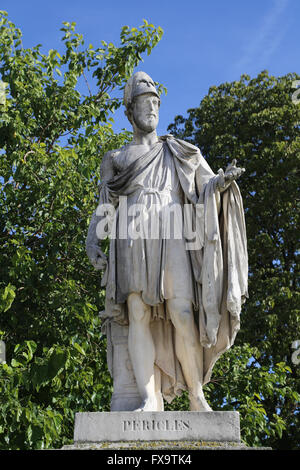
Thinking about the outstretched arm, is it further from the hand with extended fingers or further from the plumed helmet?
the plumed helmet

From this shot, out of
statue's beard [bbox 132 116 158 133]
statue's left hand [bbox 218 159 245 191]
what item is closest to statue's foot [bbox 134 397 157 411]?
statue's left hand [bbox 218 159 245 191]

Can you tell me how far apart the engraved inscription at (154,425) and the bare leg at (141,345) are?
1.78ft

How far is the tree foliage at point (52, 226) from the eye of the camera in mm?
11479

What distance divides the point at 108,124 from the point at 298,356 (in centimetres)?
723

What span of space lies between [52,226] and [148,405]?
6444 millimetres

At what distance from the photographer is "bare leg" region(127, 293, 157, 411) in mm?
7332

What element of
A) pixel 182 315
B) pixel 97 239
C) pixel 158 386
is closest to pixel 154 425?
pixel 158 386

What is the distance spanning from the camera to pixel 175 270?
24.7 ft

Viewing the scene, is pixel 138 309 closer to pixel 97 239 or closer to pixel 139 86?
pixel 97 239

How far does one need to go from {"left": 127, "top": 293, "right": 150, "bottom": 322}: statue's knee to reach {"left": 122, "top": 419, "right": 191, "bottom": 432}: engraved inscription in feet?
3.57

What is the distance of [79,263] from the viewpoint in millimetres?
13789

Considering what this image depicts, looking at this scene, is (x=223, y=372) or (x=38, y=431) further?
(x=223, y=372)
